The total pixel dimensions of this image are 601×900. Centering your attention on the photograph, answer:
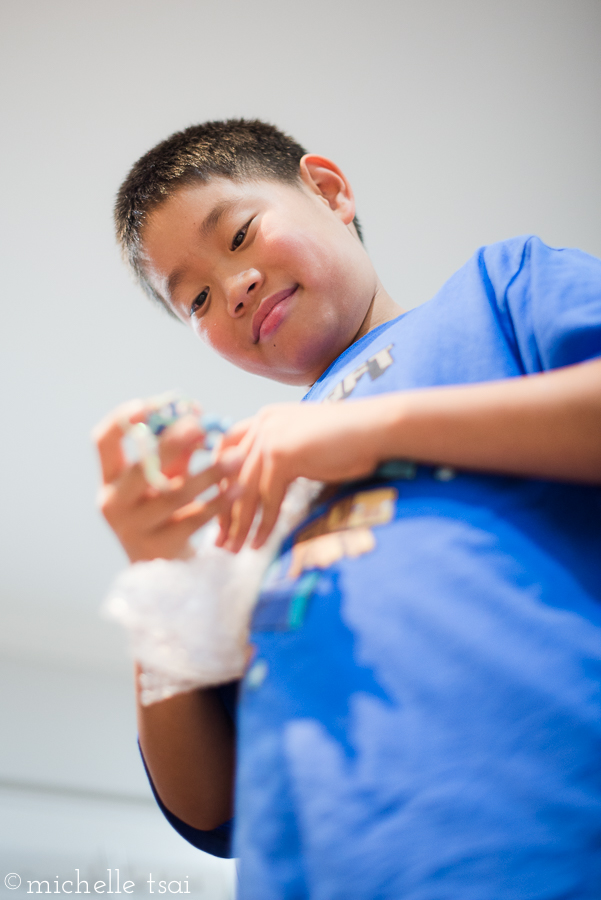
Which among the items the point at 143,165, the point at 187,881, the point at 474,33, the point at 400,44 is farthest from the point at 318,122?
the point at 187,881

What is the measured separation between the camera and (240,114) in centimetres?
141

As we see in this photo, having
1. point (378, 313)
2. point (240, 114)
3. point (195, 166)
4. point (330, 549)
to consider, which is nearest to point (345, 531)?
point (330, 549)

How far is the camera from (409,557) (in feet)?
1.21

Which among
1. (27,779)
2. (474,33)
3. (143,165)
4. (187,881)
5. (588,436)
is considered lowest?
(187,881)

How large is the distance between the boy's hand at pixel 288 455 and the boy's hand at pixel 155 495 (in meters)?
0.02

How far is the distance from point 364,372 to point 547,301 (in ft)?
0.46

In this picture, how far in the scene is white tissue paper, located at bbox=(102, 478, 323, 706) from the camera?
390 millimetres

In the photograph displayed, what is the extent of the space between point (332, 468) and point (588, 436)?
14cm

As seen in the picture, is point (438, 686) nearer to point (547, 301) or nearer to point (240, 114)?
point (547, 301)

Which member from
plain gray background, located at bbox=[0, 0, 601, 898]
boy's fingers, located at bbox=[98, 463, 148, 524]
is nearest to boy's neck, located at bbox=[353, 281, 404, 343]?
boy's fingers, located at bbox=[98, 463, 148, 524]

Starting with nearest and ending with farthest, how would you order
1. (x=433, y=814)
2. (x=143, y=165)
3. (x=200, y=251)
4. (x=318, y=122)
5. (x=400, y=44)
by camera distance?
(x=433, y=814)
(x=200, y=251)
(x=143, y=165)
(x=400, y=44)
(x=318, y=122)

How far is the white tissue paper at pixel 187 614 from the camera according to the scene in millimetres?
390

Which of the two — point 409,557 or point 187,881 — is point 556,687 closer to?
point 409,557

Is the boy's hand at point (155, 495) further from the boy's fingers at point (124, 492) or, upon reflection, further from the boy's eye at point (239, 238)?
the boy's eye at point (239, 238)
